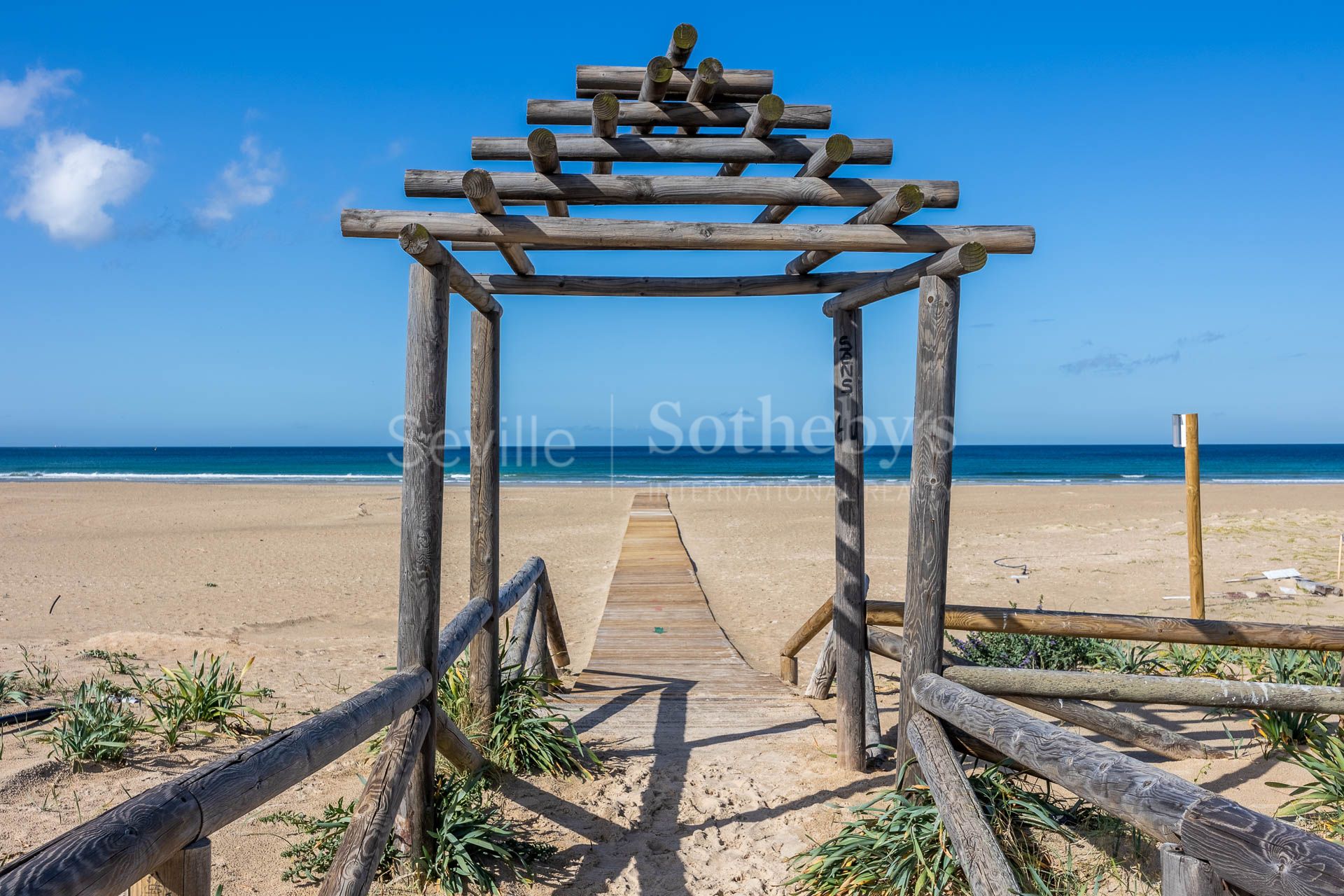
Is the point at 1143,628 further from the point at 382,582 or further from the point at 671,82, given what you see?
the point at 382,582

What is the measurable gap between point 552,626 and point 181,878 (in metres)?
4.63

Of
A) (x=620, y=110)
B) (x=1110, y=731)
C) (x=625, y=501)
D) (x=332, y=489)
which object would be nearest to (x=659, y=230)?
(x=620, y=110)

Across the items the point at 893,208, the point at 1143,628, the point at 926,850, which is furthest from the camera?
the point at 1143,628

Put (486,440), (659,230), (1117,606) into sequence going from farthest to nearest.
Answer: (1117,606), (486,440), (659,230)

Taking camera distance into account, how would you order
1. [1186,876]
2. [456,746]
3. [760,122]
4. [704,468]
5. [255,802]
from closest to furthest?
[1186,876], [255,802], [760,122], [456,746], [704,468]

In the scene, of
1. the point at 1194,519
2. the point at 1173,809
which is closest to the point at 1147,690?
the point at 1173,809

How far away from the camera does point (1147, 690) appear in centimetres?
340

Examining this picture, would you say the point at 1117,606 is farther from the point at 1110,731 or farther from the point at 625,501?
the point at 625,501

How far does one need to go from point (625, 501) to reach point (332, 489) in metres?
13.8

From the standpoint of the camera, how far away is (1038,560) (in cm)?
1239

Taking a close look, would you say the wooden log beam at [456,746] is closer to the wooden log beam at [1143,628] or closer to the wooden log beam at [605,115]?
the wooden log beam at [1143,628]

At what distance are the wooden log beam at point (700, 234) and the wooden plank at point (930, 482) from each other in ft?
0.69

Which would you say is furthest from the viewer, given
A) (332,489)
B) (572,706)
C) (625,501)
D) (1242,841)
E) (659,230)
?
(332,489)

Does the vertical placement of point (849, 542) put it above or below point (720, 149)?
below
